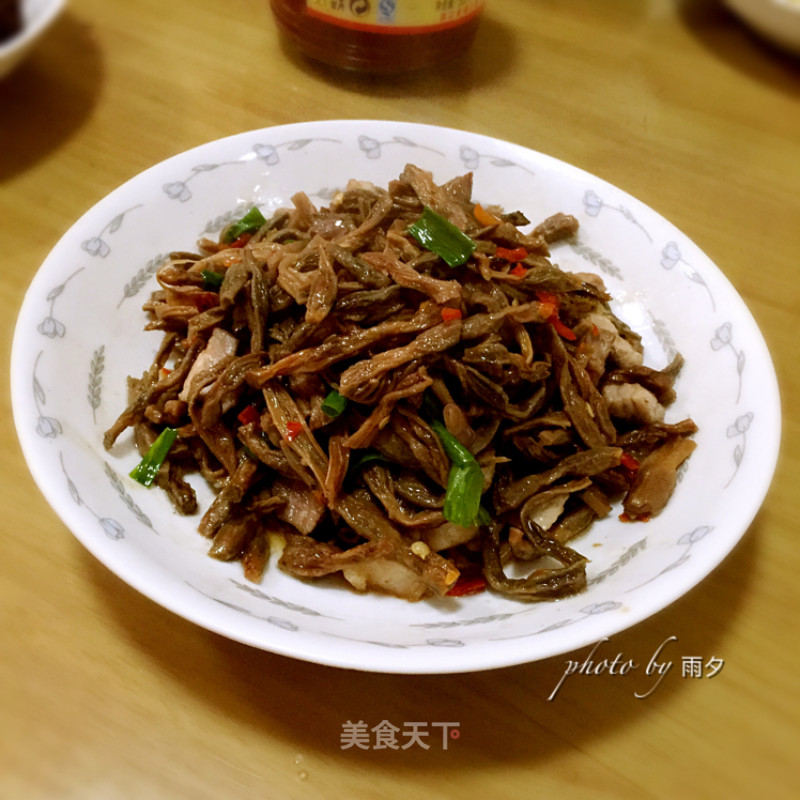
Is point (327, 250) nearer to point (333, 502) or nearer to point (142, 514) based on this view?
point (333, 502)

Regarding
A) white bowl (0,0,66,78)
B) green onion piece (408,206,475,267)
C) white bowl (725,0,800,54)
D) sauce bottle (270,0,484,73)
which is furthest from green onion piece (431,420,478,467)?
white bowl (725,0,800,54)

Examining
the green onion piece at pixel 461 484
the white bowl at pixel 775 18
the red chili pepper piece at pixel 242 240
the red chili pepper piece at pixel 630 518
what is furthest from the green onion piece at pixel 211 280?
the white bowl at pixel 775 18

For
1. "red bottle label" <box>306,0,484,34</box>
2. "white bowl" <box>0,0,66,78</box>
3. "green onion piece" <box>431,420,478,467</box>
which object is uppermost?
"red bottle label" <box>306,0,484,34</box>

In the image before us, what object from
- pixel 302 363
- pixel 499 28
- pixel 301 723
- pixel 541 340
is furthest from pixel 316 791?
pixel 499 28

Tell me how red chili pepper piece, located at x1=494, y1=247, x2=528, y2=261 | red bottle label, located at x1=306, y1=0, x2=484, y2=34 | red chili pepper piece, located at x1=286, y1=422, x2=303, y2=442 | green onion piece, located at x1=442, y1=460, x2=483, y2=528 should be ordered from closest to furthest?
green onion piece, located at x1=442, y1=460, x2=483, y2=528
red chili pepper piece, located at x1=286, y1=422, x2=303, y2=442
red chili pepper piece, located at x1=494, y1=247, x2=528, y2=261
red bottle label, located at x1=306, y1=0, x2=484, y2=34

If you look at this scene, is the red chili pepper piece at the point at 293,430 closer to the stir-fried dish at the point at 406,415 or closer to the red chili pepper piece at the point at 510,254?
the stir-fried dish at the point at 406,415

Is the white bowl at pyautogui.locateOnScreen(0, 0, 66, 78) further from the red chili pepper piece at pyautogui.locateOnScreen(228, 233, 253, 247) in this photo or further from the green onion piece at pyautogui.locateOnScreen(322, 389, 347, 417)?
the green onion piece at pyautogui.locateOnScreen(322, 389, 347, 417)

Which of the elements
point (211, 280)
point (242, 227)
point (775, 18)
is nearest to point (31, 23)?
point (242, 227)
